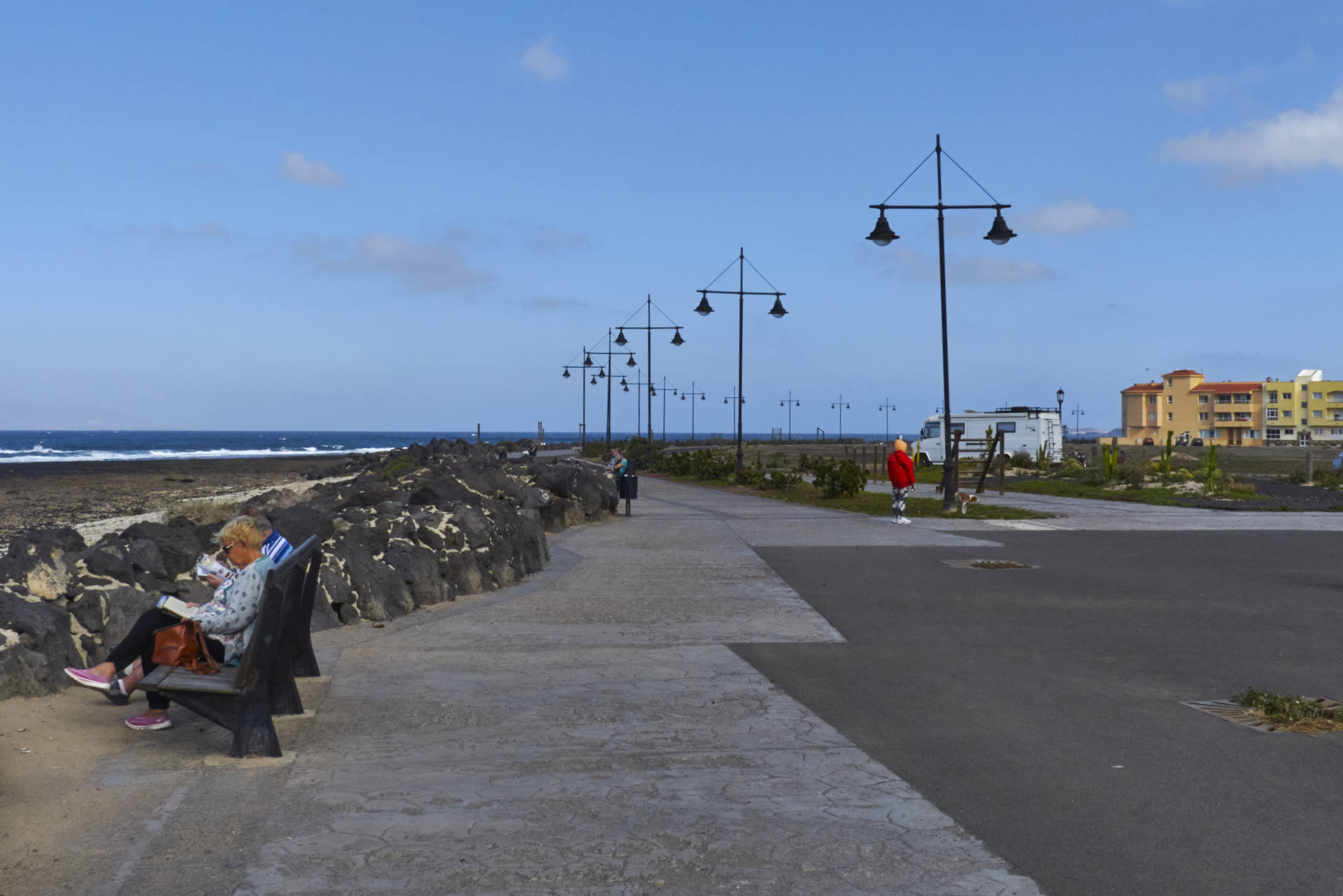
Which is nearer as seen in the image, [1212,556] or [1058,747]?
[1058,747]

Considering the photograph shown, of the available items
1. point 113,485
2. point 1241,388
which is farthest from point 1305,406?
point 113,485

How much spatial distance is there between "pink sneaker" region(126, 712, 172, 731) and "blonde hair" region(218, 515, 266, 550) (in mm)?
982

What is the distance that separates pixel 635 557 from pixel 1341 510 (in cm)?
1778

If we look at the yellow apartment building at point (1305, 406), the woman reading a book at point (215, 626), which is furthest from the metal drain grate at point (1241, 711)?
the yellow apartment building at point (1305, 406)

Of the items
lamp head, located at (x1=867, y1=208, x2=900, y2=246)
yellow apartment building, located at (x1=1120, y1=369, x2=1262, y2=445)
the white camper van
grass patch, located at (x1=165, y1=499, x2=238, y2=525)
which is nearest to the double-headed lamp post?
lamp head, located at (x1=867, y1=208, x2=900, y2=246)

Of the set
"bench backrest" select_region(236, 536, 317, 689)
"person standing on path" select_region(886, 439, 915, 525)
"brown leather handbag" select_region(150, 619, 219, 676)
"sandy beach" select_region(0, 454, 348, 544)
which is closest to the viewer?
"bench backrest" select_region(236, 536, 317, 689)

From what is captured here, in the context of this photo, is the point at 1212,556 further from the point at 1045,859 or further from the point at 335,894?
the point at 335,894

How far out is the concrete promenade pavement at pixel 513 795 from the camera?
404cm

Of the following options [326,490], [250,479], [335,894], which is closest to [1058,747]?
[335,894]

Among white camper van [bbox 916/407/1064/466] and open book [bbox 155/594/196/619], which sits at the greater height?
white camper van [bbox 916/407/1064/466]

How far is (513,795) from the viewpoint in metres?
4.95

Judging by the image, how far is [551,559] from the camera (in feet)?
48.6

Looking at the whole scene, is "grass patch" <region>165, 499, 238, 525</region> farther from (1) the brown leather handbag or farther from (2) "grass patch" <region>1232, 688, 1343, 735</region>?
(2) "grass patch" <region>1232, 688, 1343, 735</region>

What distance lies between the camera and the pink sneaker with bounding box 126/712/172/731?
6074 millimetres
